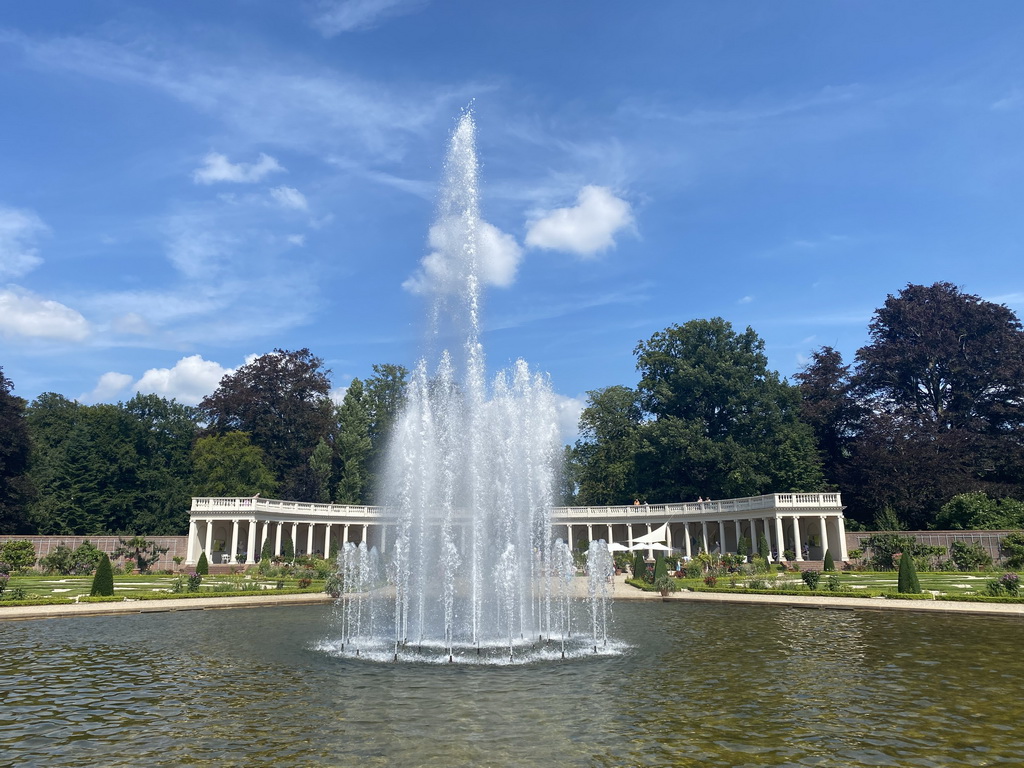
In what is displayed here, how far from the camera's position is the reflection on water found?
12.3 metres

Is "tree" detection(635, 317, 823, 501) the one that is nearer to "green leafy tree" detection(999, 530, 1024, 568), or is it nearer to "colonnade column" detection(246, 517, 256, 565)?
"green leafy tree" detection(999, 530, 1024, 568)

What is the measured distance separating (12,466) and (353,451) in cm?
3301

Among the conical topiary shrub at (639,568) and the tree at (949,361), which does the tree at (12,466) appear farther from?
the tree at (949,361)

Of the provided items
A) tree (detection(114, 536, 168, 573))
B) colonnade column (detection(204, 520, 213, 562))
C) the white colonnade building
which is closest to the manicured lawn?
tree (detection(114, 536, 168, 573))

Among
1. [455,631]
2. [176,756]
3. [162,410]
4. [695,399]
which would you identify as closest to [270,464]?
A: [162,410]

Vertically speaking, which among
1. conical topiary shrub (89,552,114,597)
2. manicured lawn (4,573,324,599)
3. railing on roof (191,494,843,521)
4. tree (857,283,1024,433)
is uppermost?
tree (857,283,1024,433)

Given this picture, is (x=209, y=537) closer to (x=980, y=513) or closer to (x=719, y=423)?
(x=719, y=423)

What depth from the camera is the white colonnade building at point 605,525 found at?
6222 centimetres

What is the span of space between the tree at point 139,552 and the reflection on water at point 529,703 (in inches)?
Result: 1388

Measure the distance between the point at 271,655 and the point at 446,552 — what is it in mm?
6684

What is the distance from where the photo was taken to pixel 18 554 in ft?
183

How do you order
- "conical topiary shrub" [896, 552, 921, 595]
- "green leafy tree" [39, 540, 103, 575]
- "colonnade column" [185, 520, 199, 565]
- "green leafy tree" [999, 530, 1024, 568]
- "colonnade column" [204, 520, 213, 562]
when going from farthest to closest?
1. "colonnade column" [204, 520, 213, 562]
2. "colonnade column" [185, 520, 199, 565]
3. "green leafy tree" [39, 540, 103, 575]
4. "green leafy tree" [999, 530, 1024, 568]
5. "conical topiary shrub" [896, 552, 921, 595]

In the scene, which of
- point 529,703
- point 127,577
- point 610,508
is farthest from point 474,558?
point 610,508

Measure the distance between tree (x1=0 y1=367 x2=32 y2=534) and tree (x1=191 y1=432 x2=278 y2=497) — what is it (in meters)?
16.1
